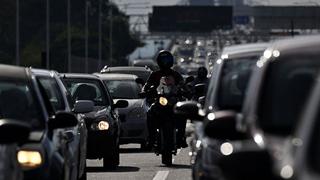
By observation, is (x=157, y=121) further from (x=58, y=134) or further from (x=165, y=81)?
(x=58, y=134)

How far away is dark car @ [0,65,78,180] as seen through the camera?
10188mm

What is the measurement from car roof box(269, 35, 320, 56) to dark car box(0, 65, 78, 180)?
2319 mm

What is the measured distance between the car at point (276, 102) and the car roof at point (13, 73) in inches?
153

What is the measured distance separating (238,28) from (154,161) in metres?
165

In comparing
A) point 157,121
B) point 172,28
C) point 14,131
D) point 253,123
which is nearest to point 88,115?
point 157,121

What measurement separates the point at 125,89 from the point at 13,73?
1464 centimetres

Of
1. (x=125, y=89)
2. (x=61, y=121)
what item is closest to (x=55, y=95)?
(x=61, y=121)

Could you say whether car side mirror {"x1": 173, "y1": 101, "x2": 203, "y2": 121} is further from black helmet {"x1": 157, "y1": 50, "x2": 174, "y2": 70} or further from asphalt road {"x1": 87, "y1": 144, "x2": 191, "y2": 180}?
black helmet {"x1": 157, "y1": 50, "x2": 174, "y2": 70}

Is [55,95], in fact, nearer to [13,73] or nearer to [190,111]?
[13,73]

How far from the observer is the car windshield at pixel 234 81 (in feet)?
35.6

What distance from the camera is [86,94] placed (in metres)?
21.8

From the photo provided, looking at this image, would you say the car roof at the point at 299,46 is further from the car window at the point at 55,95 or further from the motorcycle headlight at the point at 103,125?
the motorcycle headlight at the point at 103,125

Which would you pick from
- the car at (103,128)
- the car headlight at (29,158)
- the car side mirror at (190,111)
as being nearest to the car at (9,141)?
the car headlight at (29,158)

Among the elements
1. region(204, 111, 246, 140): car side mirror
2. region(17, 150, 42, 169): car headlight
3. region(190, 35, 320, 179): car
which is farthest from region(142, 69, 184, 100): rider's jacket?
region(204, 111, 246, 140): car side mirror
